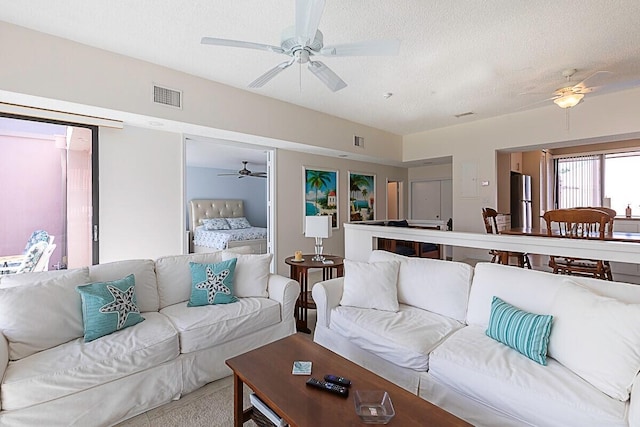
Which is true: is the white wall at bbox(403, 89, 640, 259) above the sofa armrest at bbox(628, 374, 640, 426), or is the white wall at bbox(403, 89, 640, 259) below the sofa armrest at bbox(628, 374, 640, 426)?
above

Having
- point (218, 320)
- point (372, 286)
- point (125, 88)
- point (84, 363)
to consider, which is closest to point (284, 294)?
point (218, 320)

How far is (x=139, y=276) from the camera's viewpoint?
2.58m

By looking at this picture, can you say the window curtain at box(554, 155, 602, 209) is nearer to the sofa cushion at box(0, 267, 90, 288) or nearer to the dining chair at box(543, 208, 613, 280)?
the dining chair at box(543, 208, 613, 280)

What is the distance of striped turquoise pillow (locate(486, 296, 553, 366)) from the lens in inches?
68.6

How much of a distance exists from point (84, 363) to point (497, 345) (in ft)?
8.25

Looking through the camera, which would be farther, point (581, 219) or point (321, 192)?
point (321, 192)

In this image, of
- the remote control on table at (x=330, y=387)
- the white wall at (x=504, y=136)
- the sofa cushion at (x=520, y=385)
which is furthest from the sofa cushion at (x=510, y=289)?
the white wall at (x=504, y=136)

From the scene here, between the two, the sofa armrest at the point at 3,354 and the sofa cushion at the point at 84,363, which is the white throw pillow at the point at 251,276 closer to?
the sofa cushion at the point at 84,363

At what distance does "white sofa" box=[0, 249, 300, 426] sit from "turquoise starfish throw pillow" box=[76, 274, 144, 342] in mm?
67

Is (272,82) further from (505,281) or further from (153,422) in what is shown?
(153,422)

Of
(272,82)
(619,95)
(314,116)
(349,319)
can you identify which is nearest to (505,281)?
(349,319)

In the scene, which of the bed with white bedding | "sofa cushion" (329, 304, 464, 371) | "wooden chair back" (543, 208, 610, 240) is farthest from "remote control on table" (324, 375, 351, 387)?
the bed with white bedding

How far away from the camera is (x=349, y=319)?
2.46m

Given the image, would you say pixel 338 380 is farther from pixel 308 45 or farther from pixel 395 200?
pixel 395 200
